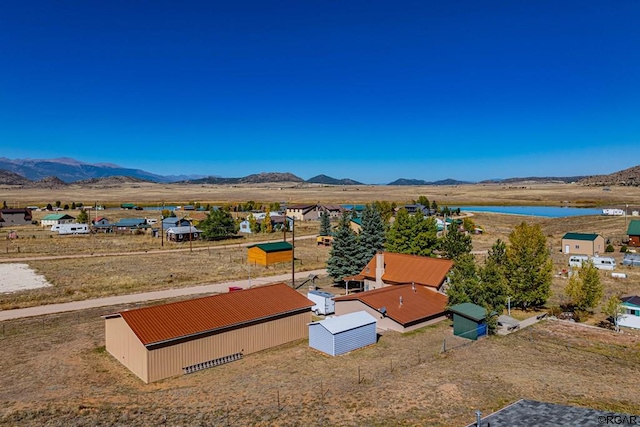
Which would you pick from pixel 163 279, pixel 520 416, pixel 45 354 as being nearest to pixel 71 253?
pixel 163 279

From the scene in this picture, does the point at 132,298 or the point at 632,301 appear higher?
the point at 632,301

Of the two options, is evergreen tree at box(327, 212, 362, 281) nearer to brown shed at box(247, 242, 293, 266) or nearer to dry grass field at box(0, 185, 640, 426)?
brown shed at box(247, 242, 293, 266)

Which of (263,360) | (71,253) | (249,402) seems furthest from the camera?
(71,253)

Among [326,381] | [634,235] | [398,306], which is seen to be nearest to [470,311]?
[398,306]

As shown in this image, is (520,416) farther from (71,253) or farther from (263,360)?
(71,253)

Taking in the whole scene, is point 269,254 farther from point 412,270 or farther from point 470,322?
point 470,322
